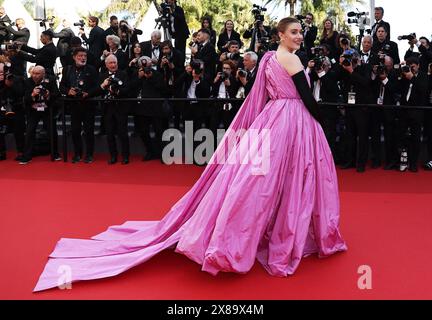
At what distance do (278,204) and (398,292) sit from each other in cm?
91

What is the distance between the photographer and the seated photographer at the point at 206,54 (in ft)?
27.2

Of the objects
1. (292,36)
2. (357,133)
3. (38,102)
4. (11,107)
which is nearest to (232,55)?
(357,133)

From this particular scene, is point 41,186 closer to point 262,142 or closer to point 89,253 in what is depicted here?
point 89,253

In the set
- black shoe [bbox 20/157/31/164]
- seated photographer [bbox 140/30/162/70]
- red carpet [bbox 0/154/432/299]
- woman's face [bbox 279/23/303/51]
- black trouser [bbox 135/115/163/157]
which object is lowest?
red carpet [bbox 0/154/432/299]

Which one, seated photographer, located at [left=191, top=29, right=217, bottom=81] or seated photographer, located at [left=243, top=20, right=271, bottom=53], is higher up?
seated photographer, located at [left=243, top=20, right=271, bottom=53]

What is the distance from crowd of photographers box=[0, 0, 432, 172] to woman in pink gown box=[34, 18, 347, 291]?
8.90 ft

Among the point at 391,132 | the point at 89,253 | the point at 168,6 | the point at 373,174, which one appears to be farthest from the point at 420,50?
the point at 89,253

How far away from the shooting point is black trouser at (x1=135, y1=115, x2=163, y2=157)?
26.3 feet

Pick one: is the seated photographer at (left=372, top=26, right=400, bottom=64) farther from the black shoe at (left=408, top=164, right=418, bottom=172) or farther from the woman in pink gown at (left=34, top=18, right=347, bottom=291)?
the woman in pink gown at (left=34, top=18, right=347, bottom=291)

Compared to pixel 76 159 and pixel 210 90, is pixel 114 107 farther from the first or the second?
pixel 210 90

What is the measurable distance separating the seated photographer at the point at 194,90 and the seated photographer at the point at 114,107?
0.74 m

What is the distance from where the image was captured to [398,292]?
11.4ft

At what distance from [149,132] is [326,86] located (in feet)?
7.97

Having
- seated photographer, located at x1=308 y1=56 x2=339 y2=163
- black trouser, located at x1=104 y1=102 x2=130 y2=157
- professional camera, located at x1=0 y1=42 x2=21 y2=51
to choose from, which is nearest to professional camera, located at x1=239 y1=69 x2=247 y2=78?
seated photographer, located at x1=308 y1=56 x2=339 y2=163
